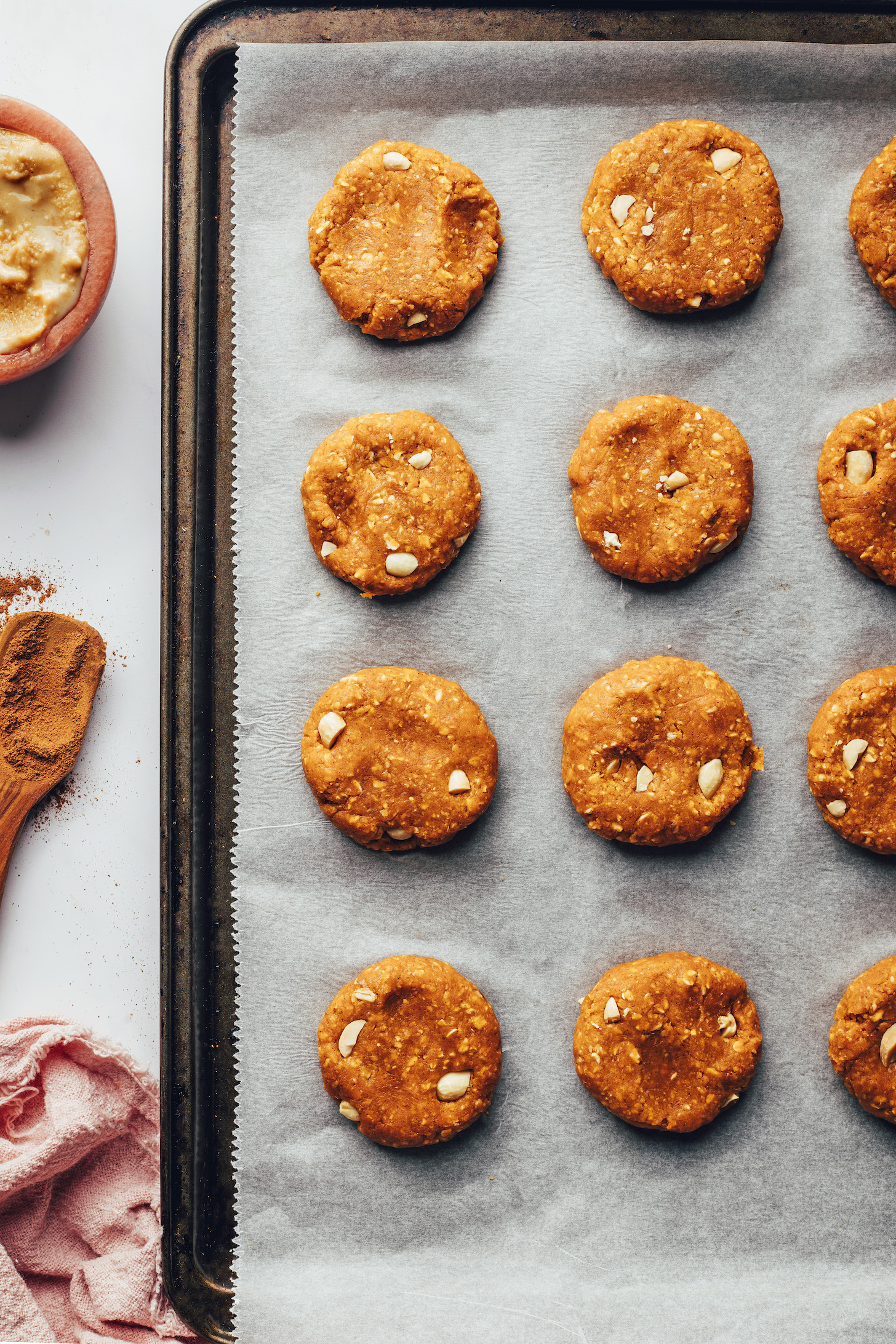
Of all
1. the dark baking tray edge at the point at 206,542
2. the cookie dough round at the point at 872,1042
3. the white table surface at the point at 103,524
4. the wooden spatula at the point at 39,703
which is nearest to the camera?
the cookie dough round at the point at 872,1042

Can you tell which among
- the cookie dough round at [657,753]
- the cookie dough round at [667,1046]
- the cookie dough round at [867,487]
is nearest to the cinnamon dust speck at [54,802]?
the cookie dough round at [657,753]

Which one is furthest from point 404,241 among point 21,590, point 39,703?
point 39,703

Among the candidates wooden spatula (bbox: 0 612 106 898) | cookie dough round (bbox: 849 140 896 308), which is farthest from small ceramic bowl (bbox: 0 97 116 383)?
cookie dough round (bbox: 849 140 896 308)

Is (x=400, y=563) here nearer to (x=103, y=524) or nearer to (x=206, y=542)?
(x=206, y=542)

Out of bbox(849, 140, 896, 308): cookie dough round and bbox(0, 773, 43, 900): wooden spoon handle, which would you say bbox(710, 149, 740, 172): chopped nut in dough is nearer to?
bbox(849, 140, 896, 308): cookie dough round

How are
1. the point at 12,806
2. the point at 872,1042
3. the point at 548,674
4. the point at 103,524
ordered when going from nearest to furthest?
the point at 872,1042 → the point at 548,674 → the point at 12,806 → the point at 103,524

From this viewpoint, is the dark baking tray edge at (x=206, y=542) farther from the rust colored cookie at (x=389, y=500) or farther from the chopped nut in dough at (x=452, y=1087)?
the chopped nut in dough at (x=452, y=1087)

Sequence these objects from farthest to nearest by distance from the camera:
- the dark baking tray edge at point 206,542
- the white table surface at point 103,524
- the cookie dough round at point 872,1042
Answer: the white table surface at point 103,524 < the dark baking tray edge at point 206,542 < the cookie dough round at point 872,1042

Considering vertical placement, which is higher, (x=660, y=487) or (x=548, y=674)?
(x=660, y=487)
